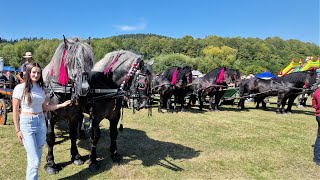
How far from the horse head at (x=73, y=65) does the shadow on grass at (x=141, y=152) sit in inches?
72.2

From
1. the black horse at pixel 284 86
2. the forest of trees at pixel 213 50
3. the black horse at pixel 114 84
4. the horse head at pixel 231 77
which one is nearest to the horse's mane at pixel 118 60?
the black horse at pixel 114 84

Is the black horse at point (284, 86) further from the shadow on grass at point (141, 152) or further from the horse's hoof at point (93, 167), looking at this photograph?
the horse's hoof at point (93, 167)

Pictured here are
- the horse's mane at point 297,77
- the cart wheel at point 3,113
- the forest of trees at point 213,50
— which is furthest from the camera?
the forest of trees at point 213,50

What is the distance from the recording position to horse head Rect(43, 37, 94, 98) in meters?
4.28

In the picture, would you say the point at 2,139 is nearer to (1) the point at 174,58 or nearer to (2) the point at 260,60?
(1) the point at 174,58

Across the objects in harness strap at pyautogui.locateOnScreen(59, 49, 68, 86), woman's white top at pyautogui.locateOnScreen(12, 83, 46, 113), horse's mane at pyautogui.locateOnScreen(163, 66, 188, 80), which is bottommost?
woman's white top at pyautogui.locateOnScreen(12, 83, 46, 113)

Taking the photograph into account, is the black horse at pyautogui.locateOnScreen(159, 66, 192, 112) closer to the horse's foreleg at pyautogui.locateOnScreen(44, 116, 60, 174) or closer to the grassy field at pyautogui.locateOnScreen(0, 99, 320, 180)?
the grassy field at pyautogui.locateOnScreen(0, 99, 320, 180)

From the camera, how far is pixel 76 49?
461cm

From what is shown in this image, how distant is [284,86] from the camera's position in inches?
549

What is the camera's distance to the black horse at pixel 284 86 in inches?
536

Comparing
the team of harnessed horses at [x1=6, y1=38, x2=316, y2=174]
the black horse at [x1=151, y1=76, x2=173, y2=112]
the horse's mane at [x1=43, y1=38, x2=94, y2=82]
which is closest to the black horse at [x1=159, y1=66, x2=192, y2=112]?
the black horse at [x1=151, y1=76, x2=173, y2=112]

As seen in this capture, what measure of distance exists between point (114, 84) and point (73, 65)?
948mm

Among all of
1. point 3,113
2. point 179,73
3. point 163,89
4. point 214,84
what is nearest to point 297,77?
point 214,84

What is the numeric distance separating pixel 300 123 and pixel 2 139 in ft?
37.0
